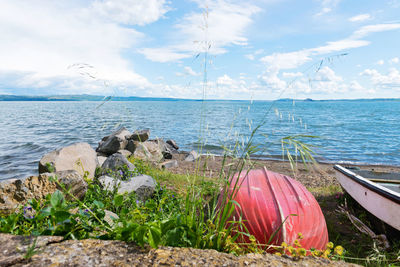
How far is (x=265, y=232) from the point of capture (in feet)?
12.7

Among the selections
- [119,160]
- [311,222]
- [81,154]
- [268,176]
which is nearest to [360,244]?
[311,222]

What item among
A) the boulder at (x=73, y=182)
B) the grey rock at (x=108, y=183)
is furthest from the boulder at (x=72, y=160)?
the boulder at (x=73, y=182)

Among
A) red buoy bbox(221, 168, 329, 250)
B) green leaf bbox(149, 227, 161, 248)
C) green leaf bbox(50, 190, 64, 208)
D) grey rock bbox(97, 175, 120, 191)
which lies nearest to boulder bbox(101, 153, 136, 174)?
grey rock bbox(97, 175, 120, 191)

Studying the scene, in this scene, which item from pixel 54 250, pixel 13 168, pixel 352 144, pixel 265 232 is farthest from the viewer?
pixel 352 144

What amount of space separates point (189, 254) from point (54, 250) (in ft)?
3.43

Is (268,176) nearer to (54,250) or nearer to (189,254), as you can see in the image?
(189,254)

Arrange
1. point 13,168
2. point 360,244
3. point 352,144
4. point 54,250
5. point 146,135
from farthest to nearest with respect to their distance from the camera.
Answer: point 352,144 → point 146,135 → point 13,168 → point 360,244 → point 54,250

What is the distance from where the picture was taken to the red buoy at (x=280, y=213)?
152 inches

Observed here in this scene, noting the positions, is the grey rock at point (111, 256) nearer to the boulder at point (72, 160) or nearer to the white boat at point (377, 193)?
the white boat at point (377, 193)

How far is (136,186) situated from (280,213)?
3202 mm

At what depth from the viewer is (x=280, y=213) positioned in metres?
3.95

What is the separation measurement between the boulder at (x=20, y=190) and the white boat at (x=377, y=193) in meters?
6.77

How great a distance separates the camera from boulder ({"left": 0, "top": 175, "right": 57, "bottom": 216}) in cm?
434

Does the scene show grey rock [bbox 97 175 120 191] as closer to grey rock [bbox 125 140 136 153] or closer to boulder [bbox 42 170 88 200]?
boulder [bbox 42 170 88 200]
